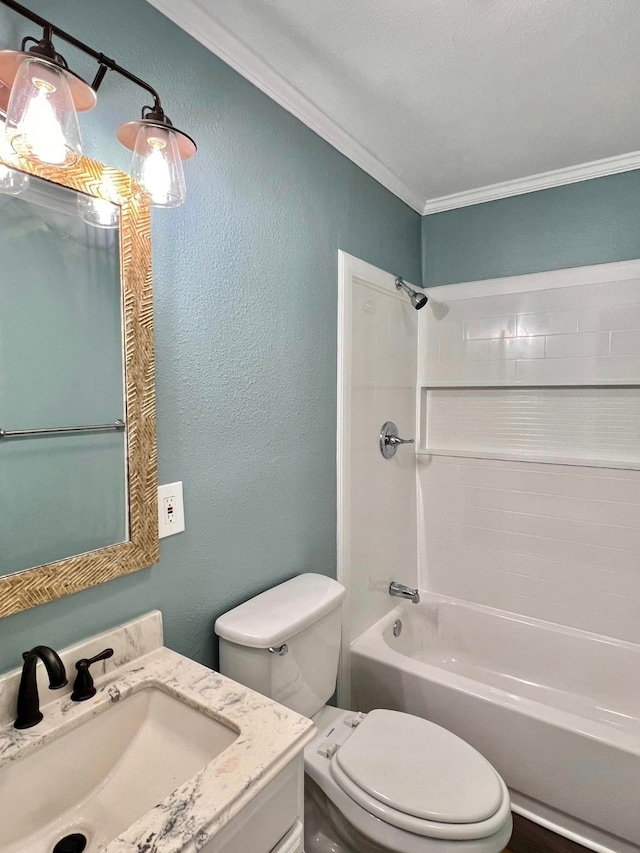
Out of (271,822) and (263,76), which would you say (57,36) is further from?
(271,822)

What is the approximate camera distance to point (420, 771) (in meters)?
1.30

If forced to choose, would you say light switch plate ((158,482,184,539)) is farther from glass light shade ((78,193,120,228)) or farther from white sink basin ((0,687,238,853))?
glass light shade ((78,193,120,228))

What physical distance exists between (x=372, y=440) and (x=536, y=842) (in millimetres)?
1535

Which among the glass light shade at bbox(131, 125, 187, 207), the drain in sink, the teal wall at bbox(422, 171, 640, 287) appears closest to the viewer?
the drain in sink

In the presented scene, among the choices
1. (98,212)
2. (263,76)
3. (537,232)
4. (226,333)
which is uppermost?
(263,76)

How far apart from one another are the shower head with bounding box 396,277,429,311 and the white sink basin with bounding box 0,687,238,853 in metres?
1.84

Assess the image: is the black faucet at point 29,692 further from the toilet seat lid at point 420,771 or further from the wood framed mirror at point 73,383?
the toilet seat lid at point 420,771

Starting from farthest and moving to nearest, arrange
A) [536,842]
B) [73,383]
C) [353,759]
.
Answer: [536,842]
[353,759]
[73,383]

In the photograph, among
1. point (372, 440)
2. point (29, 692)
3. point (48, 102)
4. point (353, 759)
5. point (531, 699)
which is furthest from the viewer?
point (372, 440)

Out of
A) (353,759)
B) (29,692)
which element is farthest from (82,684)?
(353,759)

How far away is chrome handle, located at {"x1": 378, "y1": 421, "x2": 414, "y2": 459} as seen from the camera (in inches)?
87.2

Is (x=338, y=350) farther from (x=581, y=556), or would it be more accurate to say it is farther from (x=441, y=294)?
(x=581, y=556)

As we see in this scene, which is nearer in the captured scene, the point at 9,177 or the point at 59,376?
the point at 9,177

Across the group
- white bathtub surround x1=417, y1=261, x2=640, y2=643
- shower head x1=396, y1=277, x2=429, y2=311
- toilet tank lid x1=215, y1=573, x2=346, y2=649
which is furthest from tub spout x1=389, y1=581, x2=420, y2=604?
shower head x1=396, y1=277, x2=429, y2=311
